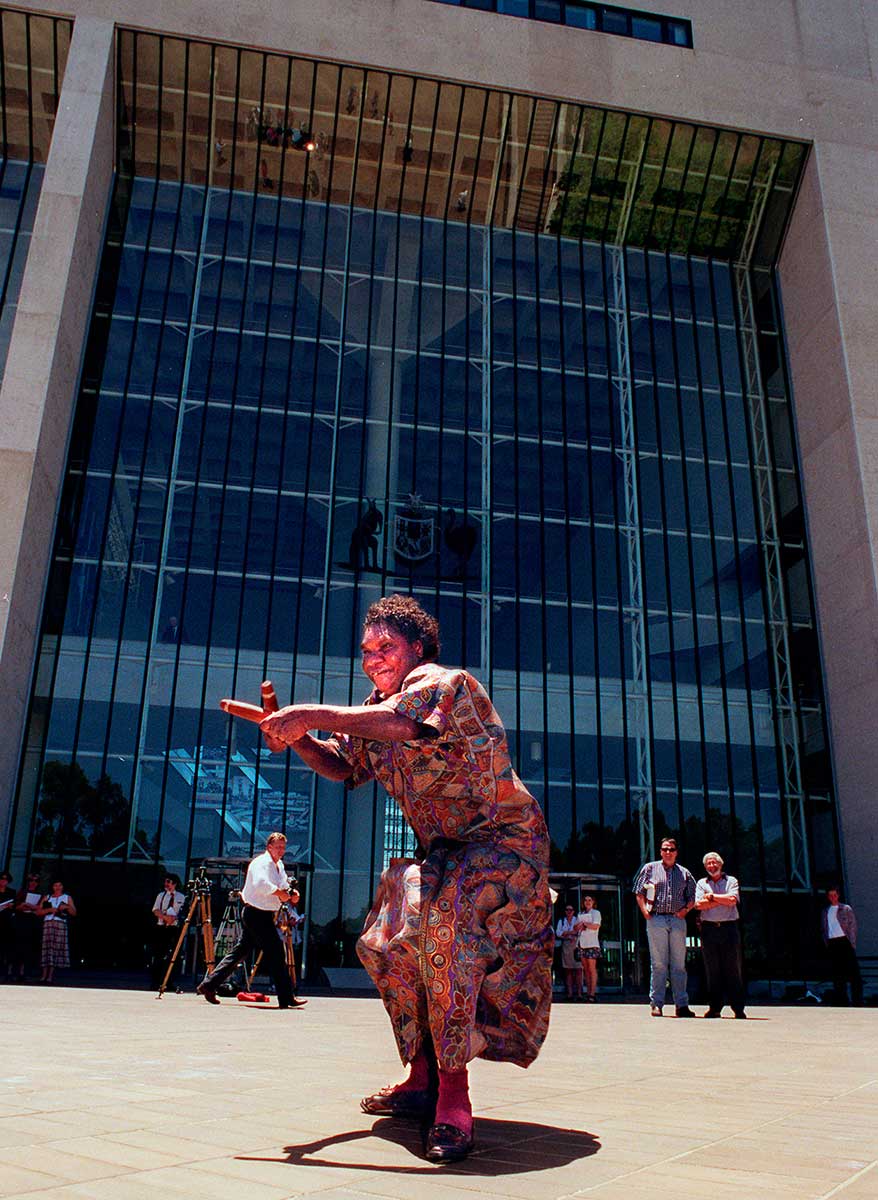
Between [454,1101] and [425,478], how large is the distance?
20199 mm

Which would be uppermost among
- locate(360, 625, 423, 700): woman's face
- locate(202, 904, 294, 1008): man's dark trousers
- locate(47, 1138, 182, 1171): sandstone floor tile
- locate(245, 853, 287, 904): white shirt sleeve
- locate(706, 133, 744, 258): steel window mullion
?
locate(706, 133, 744, 258): steel window mullion

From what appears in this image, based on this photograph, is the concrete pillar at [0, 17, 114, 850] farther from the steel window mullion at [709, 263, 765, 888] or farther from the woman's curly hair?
the woman's curly hair

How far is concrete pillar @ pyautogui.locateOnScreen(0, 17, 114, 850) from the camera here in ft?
57.9

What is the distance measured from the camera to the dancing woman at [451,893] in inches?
110

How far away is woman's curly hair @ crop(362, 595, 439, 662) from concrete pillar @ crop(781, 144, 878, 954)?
61.0ft

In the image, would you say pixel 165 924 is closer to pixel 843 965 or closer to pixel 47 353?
pixel 843 965

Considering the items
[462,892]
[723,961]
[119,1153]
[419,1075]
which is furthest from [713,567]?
[119,1153]

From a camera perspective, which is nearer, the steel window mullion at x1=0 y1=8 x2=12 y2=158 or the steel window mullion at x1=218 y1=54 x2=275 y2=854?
the steel window mullion at x1=218 y1=54 x2=275 y2=854

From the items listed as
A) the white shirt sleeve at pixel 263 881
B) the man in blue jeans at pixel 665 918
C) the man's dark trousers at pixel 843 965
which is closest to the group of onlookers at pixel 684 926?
the man in blue jeans at pixel 665 918

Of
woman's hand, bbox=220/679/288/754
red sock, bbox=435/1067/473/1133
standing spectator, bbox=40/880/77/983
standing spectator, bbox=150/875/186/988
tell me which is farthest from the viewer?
standing spectator, bbox=40/880/77/983

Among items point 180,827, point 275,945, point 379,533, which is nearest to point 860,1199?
point 275,945

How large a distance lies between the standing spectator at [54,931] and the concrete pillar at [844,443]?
1483 cm

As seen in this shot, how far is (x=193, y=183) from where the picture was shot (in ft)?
79.8

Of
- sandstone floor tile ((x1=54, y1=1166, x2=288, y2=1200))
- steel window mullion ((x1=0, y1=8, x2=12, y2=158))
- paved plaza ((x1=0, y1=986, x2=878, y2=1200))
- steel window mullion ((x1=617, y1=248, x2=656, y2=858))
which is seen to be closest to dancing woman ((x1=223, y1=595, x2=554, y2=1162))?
paved plaza ((x1=0, y1=986, x2=878, y2=1200))
